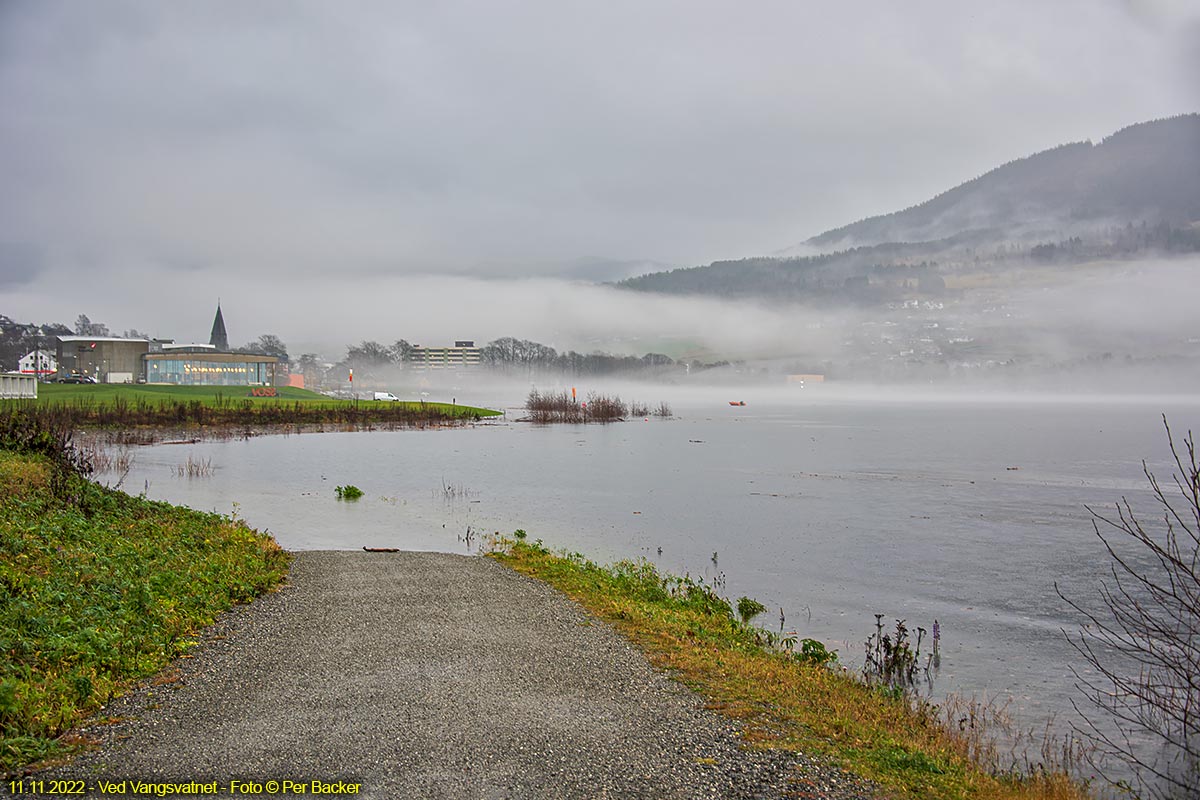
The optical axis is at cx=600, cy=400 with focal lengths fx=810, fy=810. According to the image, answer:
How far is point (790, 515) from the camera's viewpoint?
32.3m

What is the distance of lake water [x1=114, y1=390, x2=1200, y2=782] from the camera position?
17.4m

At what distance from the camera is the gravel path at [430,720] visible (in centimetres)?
706

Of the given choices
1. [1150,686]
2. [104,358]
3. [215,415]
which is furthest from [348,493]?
[104,358]

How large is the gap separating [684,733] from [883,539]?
2074 cm

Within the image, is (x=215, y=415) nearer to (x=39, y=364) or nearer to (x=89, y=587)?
(x=89, y=587)

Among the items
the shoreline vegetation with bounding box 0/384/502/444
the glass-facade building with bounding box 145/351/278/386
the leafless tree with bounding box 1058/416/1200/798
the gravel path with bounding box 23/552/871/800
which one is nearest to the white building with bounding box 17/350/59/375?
the glass-facade building with bounding box 145/351/278/386

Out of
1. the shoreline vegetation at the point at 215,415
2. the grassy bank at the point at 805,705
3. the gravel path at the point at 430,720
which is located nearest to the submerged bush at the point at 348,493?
the grassy bank at the point at 805,705

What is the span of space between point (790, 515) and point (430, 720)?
25804mm

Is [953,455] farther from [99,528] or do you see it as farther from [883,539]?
[99,528]

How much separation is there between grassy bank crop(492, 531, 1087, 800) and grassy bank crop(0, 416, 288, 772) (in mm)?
6105

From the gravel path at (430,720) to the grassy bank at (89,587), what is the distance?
1.27 ft

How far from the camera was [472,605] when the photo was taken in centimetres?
1342

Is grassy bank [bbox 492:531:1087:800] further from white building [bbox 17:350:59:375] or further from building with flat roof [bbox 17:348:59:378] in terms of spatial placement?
white building [bbox 17:350:59:375]

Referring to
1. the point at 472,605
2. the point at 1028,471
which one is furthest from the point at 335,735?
the point at 1028,471
